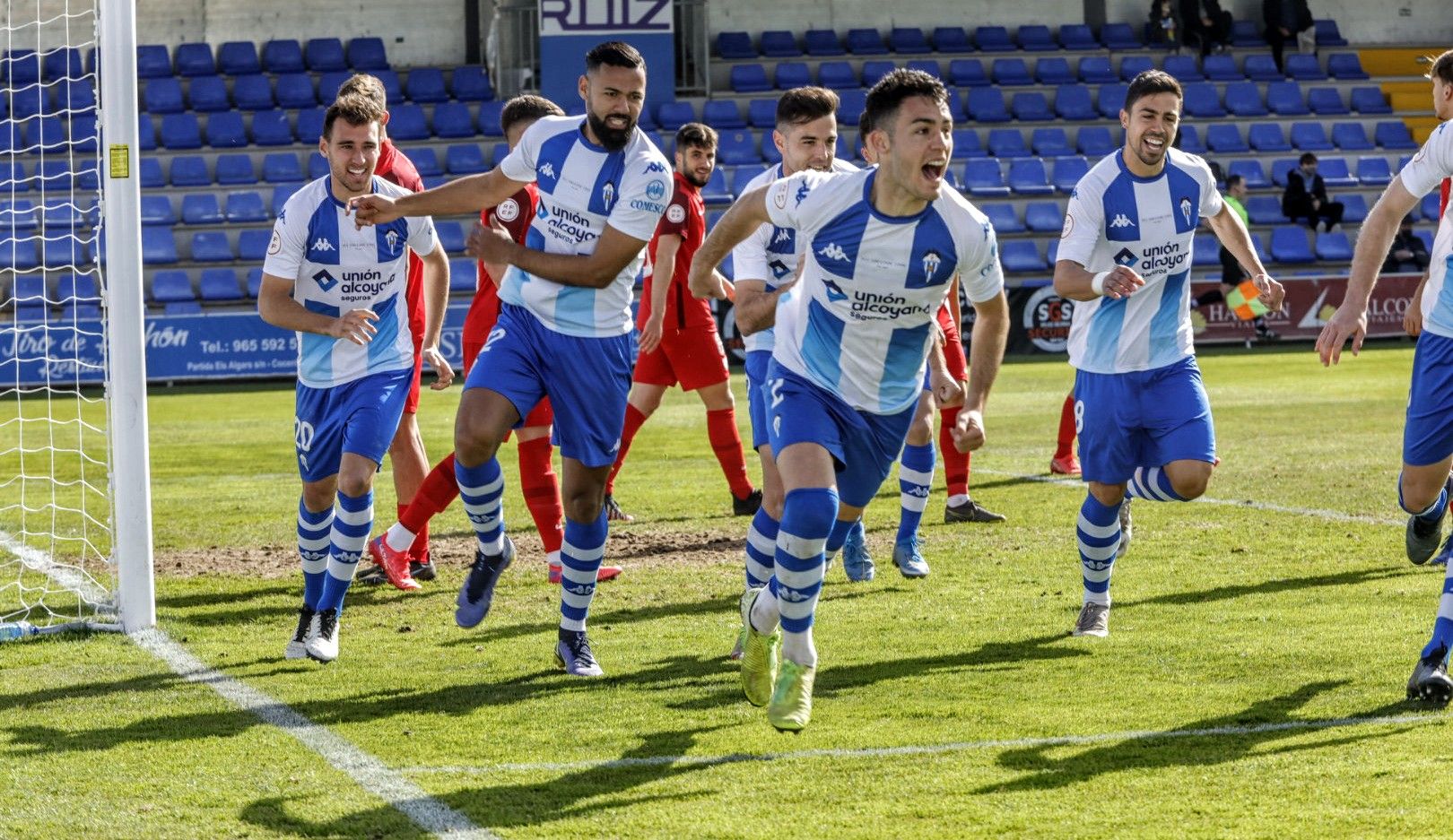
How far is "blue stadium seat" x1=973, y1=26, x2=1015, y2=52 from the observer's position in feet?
102

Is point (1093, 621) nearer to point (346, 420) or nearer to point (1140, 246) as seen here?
point (1140, 246)

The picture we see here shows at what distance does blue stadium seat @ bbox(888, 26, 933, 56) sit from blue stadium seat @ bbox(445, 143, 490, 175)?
7.88 m

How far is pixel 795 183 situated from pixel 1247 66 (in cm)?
2804

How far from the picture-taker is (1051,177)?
1131 inches

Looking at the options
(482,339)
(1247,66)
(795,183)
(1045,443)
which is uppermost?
(1247,66)

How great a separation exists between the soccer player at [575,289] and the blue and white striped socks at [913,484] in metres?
2.23

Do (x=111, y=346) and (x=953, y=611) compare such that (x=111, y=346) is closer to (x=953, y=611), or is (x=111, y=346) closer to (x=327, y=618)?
(x=327, y=618)

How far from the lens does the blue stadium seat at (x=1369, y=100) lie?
1219 inches

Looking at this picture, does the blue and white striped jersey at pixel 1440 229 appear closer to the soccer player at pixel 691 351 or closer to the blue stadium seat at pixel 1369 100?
the soccer player at pixel 691 351

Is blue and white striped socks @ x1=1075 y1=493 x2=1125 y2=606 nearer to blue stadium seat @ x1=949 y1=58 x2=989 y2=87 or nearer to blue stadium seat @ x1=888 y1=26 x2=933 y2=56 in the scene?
blue stadium seat @ x1=949 y1=58 x2=989 y2=87

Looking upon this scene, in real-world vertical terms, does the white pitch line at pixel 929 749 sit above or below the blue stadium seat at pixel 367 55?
below

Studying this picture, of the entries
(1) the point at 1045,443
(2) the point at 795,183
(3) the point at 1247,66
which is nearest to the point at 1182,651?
(2) the point at 795,183

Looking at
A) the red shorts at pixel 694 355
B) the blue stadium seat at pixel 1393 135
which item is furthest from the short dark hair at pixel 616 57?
the blue stadium seat at pixel 1393 135

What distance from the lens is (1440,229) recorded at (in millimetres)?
6008
